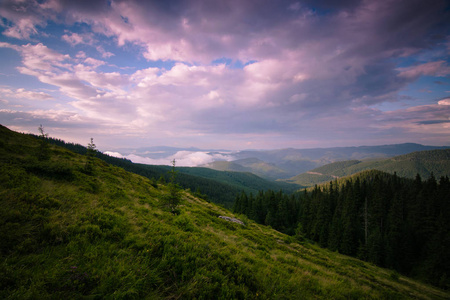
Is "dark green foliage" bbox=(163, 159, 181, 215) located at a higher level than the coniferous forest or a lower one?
higher

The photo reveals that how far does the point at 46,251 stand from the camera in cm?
467

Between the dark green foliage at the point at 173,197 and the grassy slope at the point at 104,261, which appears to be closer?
the grassy slope at the point at 104,261

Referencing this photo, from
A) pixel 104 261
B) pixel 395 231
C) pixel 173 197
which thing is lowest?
pixel 395 231

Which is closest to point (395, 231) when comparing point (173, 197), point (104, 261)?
point (173, 197)

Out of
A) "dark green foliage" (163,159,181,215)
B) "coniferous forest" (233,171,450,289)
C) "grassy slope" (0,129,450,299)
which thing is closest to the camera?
"grassy slope" (0,129,450,299)

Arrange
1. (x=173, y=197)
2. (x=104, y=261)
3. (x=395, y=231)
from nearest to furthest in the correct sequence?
(x=104, y=261) → (x=173, y=197) → (x=395, y=231)

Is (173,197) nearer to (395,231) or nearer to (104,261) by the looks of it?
(104,261)

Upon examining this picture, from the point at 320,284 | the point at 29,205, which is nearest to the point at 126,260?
the point at 29,205

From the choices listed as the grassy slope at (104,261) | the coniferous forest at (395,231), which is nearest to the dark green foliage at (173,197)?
the grassy slope at (104,261)

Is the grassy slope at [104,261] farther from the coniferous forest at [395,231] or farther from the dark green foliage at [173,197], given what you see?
the coniferous forest at [395,231]

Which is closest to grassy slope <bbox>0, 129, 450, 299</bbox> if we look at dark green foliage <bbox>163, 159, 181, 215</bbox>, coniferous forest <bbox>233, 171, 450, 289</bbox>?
dark green foliage <bbox>163, 159, 181, 215</bbox>

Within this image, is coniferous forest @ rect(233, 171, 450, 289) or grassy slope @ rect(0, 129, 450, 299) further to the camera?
coniferous forest @ rect(233, 171, 450, 289)

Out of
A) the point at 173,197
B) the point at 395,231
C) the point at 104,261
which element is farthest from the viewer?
the point at 395,231

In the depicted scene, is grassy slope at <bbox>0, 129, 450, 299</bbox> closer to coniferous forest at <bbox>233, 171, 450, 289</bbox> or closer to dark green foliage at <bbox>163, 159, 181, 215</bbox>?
dark green foliage at <bbox>163, 159, 181, 215</bbox>
